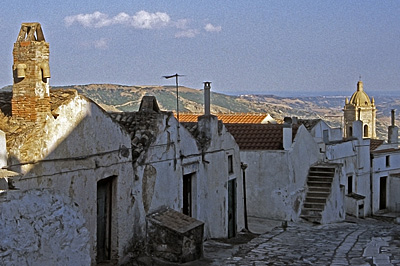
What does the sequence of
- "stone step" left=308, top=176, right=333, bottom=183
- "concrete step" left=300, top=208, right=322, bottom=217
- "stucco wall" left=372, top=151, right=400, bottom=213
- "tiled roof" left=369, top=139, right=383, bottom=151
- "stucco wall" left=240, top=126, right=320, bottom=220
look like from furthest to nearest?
1. "tiled roof" left=369, top=139, right=383, bottom=151
2. "stucco wall" left=372, top=151, right=400, bottom=213
3. "stone step" left=308, top=176, right=333, bottom=183
4. "concrete step" left=300, top=208, right=322, bottom=217
5. "stucco wall" left=240, top=126, right=320, bottom=220

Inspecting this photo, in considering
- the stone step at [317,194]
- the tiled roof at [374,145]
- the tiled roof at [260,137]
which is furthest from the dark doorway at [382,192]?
the tiled roof at [260,137]

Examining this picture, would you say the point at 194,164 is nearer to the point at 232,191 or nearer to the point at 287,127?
the point at 232,191

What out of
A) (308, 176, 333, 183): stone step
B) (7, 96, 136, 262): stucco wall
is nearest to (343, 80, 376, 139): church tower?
(308, 176, 333, 183): stone step

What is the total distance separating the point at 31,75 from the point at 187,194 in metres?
6.67

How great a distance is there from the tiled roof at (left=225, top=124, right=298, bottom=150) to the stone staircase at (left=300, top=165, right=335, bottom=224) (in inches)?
82.0

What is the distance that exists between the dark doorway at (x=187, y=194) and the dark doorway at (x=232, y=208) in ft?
8.10

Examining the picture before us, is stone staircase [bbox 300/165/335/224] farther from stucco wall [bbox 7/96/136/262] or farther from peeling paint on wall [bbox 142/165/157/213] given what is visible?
stucco wall [bbox 7/96/136/262]

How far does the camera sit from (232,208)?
1841 centimetres

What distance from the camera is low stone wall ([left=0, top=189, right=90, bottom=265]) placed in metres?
7.09

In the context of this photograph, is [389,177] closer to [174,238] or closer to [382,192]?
[382,192]

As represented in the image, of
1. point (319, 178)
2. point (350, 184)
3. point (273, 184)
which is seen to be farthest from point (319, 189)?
point (350, 184)

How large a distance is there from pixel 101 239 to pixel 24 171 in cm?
327

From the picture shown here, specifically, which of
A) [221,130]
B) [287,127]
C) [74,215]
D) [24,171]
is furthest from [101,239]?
[287,127]

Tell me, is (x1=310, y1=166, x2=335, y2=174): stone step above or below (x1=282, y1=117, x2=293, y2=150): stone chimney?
below
